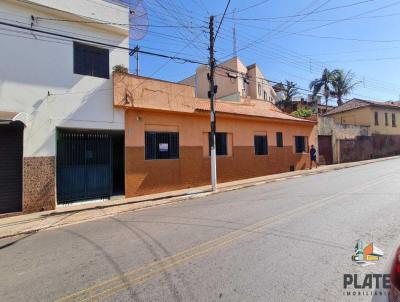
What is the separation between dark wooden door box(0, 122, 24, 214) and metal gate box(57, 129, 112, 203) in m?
1.41

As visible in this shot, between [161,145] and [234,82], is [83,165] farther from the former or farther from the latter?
[234,82]

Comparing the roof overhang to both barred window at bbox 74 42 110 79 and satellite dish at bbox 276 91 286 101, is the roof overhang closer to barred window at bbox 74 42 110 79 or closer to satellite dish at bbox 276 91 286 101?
barred window at bbox 74 42 110 79

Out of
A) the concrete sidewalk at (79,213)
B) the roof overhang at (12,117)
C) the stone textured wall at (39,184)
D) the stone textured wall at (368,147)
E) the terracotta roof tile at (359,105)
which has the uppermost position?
the terracotta roof tile at (359,105)

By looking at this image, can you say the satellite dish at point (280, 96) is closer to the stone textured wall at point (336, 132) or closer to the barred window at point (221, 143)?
the stone textured wall at point (336, 132)

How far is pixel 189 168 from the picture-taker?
567 inches

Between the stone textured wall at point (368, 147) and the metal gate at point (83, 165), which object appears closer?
the metal gate at point (83, 165)

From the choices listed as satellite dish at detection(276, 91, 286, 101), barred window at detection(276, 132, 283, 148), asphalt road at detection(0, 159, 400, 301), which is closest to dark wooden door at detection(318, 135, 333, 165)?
barred window at detection(276, 132, 283, 148)

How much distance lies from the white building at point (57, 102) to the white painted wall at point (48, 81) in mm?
30

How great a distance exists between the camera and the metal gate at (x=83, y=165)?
35.8 feet

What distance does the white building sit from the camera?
955 centimetres

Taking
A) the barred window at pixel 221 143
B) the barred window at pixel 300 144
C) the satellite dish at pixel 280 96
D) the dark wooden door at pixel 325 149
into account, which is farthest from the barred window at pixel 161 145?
the satellite dish at pixel 280 96

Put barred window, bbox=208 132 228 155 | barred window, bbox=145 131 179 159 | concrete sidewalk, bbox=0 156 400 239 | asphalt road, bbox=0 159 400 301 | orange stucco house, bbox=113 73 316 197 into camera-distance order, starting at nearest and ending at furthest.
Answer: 1. asphalt road, bbox=0 159 400 301
2. concrete sidewalk, bbox=0 156 400 239
3. orange stucco house, bbox=113 73 316 197
4. barred window, bbox=145 131 179 159
5. barred window, bbox=208 132 228 155

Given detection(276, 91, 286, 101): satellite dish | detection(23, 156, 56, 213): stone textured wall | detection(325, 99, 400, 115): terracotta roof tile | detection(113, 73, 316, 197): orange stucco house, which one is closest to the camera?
detection(23, 156, 56, 213): stone textured wall

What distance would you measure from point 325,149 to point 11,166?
942 inches
